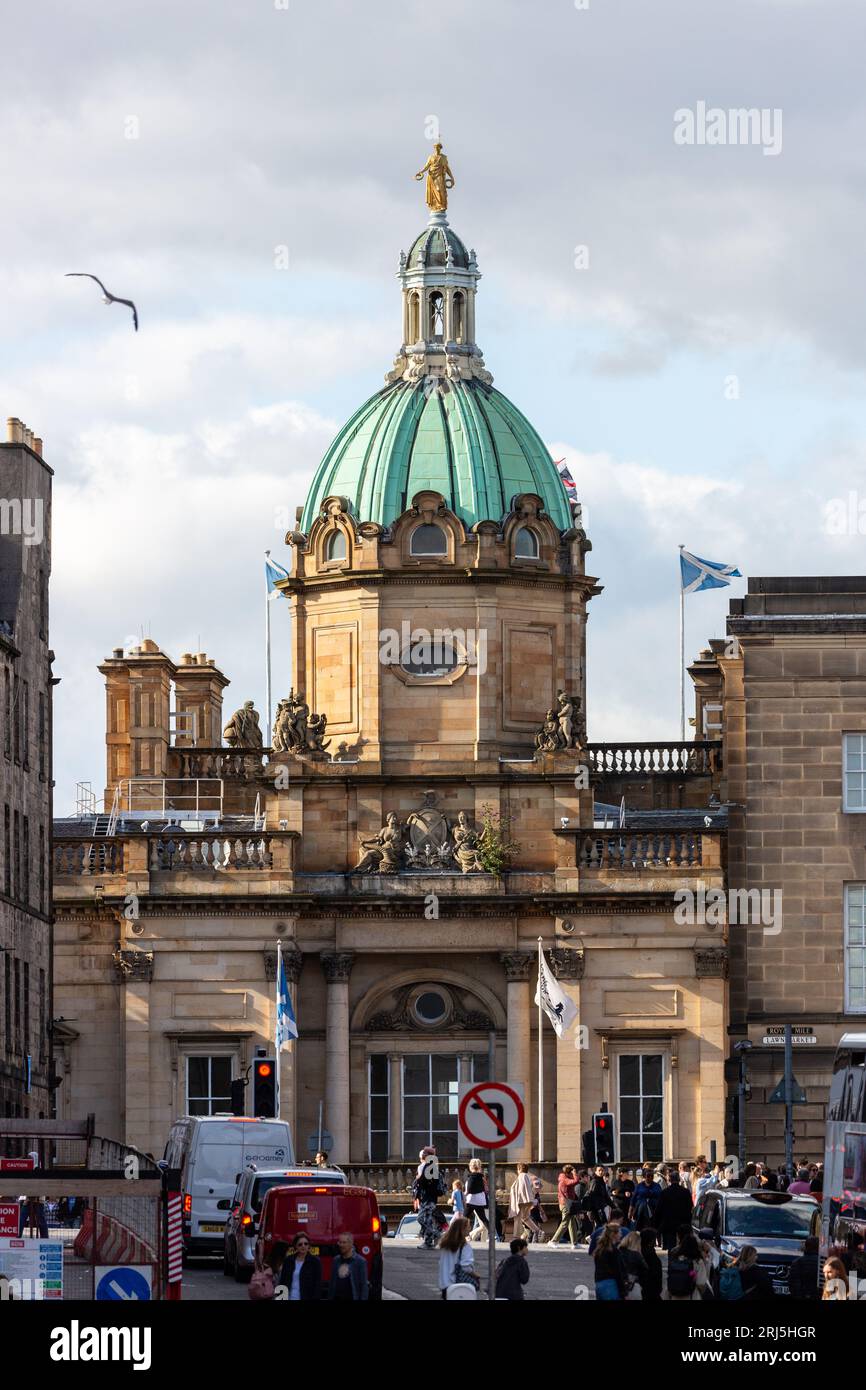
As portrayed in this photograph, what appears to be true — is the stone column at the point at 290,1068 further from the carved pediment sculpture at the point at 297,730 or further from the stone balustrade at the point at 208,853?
the carved pediment sculpture at the point at 297,730

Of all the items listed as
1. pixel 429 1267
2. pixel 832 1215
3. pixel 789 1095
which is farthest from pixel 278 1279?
pixel 789 1095

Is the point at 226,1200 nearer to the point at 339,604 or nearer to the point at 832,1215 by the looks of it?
the point at 832,1215

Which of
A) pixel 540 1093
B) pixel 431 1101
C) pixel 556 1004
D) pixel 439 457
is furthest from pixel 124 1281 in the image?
pixel 439 457

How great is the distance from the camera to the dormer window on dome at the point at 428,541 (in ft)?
284

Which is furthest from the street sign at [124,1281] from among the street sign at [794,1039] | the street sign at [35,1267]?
the street sign at [794,1039]

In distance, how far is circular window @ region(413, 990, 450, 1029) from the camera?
83062 millimetres

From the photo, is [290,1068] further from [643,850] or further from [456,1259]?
[456,1259]

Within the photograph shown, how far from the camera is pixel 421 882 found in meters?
82.8

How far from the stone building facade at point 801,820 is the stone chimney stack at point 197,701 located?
69.6 feet

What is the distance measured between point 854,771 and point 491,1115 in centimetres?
4403

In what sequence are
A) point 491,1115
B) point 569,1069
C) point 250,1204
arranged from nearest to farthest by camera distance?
1. point 491,1115
2. point 250,1204
3. point 569,1069

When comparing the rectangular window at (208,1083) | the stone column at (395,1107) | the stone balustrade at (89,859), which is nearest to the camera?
Result: the rectangular window at (208,1083)

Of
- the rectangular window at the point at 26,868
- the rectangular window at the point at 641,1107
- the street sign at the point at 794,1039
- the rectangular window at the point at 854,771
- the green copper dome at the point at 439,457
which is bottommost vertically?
the rectangular window at the point at 641,1107

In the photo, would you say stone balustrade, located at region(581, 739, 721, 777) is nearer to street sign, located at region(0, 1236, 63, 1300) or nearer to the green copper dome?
the green copper dome
